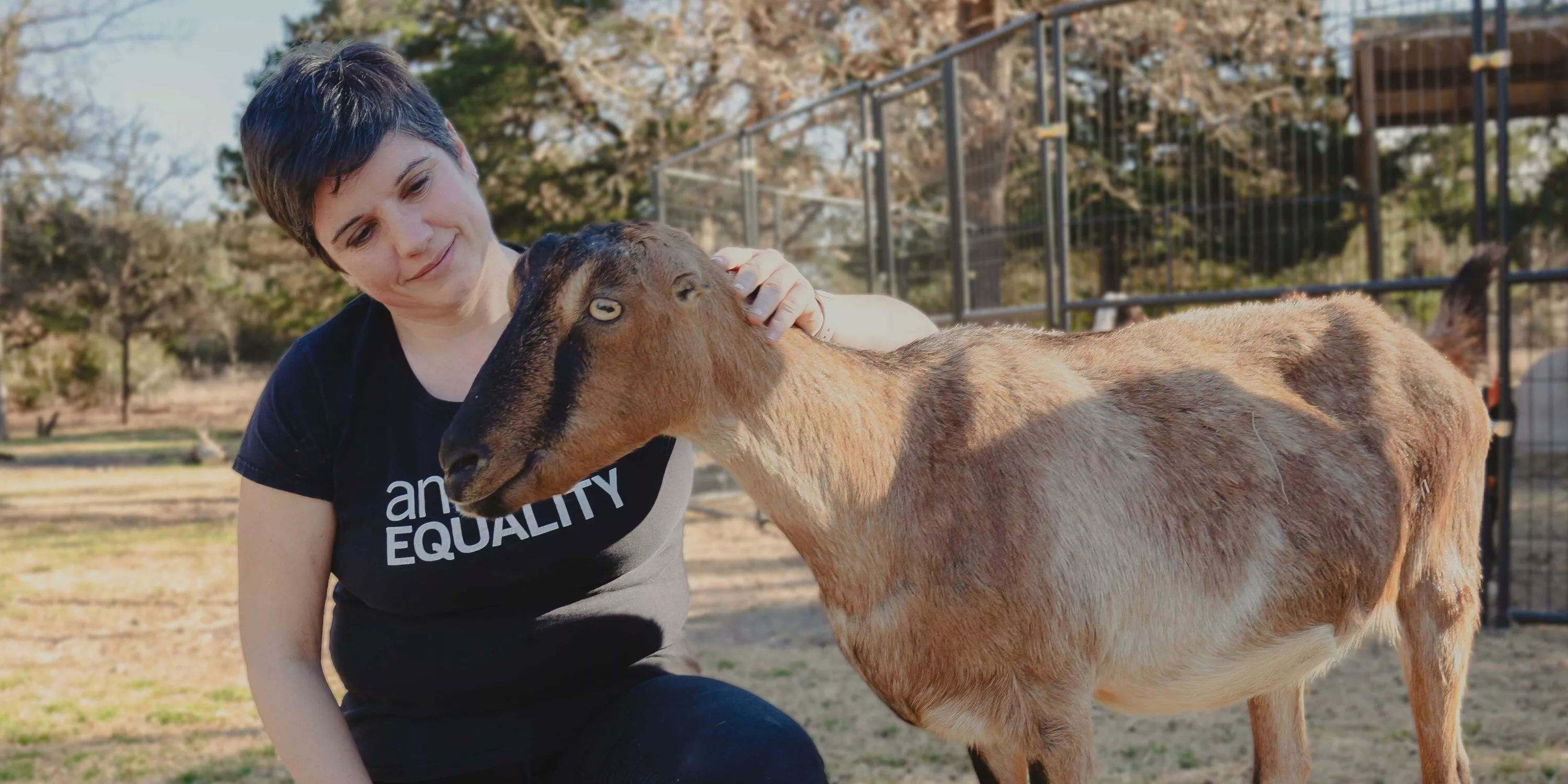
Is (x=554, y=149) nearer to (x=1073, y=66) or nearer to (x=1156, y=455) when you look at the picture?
(x=1073, y=66)

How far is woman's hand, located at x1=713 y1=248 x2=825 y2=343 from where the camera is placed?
237 cm

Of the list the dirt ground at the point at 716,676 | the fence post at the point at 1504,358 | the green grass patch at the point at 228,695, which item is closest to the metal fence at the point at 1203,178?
the fence post at the point at 1504,358

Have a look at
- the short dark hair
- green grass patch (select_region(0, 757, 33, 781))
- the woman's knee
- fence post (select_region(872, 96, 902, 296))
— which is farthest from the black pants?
fence post (select_region(872, 96, 902, 296))

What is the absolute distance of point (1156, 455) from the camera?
2648 mm

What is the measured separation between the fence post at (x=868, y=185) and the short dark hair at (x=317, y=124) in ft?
21.6

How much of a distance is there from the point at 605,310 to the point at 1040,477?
999 mm

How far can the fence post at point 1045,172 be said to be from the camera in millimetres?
6656

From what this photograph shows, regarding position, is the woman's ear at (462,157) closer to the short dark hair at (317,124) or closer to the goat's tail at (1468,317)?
the short dark hair at (317,124)

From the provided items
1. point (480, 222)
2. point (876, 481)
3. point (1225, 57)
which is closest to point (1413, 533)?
point (876, 481)

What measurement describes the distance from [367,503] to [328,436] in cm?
18

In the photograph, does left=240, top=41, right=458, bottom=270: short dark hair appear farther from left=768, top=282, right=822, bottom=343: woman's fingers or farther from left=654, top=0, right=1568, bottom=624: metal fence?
left=654, top=0, right=1568, bottom=624: metal fence

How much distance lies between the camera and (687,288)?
2.28m

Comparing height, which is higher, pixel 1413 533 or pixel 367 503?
pixel 367 503

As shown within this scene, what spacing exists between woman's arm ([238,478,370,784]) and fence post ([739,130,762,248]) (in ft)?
26.7
